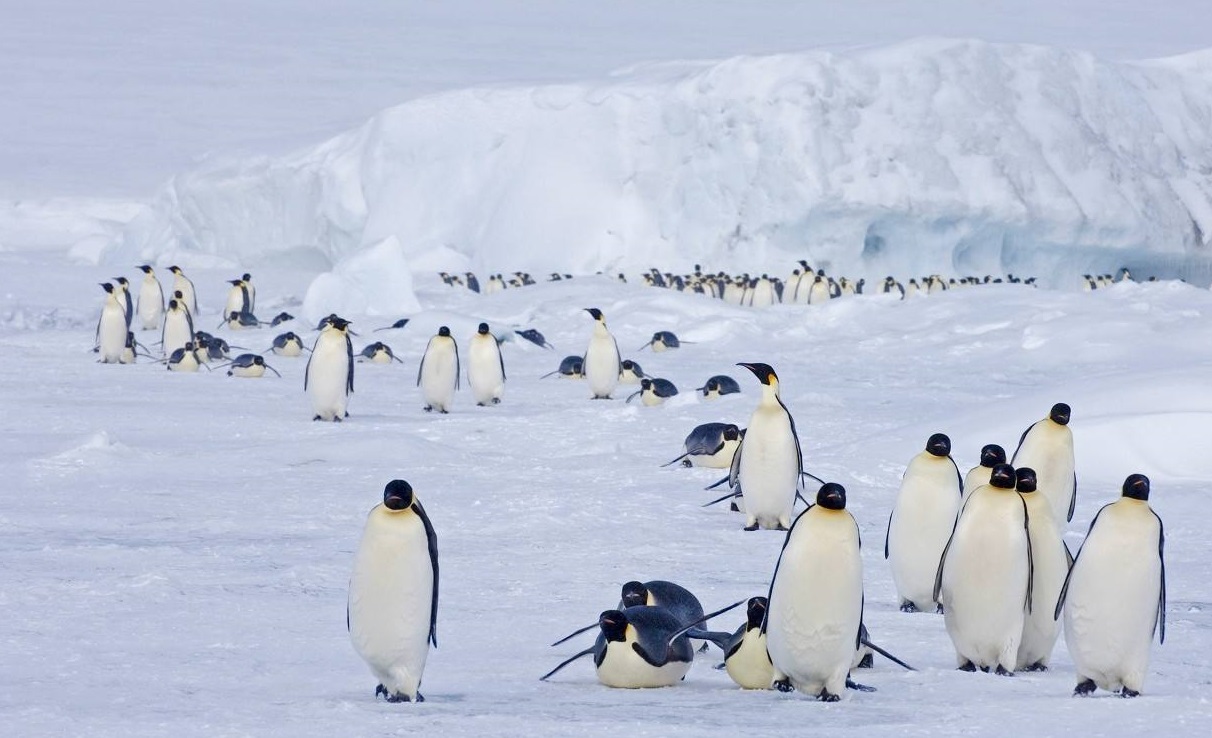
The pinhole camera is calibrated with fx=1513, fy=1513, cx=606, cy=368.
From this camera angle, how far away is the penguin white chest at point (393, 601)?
3.25 meters

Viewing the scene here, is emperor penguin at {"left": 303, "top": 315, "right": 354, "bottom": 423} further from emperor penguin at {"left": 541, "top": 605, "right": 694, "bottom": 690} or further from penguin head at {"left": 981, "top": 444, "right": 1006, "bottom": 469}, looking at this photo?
emperor penguin at {"left": 541, "top": 605, "right": 694, "bottom": 690}

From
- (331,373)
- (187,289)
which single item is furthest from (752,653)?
(187,289)

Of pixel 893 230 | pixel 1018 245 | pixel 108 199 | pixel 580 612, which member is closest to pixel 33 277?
pixel 893 230

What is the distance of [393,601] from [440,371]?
647 cm

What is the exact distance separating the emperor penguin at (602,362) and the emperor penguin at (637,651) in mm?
7283

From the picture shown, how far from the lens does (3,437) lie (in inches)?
312

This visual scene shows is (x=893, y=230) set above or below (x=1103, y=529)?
above

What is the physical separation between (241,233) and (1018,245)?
15642 millimetres

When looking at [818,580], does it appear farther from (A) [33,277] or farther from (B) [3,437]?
(A) [33,277]

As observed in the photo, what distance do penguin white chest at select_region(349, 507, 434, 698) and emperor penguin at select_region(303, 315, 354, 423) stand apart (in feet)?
19.0

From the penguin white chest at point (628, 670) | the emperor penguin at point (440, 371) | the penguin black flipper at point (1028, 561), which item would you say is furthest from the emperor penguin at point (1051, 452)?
the emperor penguin at point (440, 371)

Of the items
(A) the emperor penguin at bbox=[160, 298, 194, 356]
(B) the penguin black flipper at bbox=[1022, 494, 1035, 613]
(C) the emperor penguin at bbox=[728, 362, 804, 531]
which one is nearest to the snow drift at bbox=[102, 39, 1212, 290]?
(A) the emperor penguin at bbox=[160, 298, 194, 356]

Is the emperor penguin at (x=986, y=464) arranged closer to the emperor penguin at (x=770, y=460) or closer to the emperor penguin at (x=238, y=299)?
the emperor penguin at (x=770, y=460)

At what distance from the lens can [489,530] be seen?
230 inches
